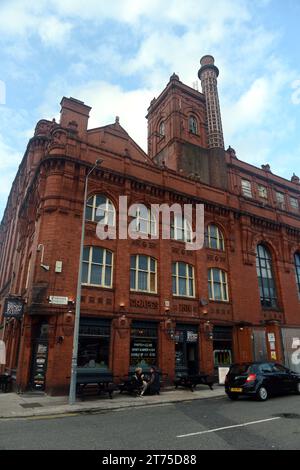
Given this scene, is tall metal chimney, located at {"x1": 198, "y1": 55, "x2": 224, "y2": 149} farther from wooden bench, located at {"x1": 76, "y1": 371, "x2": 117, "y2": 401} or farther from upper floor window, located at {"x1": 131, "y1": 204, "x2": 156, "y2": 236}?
wooden bench, located at {"x1": 76, "y1": 371, "x2": 117, "y2": 401}

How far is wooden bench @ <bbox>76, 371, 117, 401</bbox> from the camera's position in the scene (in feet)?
48.1

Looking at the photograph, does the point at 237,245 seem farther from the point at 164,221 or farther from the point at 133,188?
the point at 133,188

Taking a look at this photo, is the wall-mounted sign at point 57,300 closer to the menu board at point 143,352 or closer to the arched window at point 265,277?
the menu board at point 143,352

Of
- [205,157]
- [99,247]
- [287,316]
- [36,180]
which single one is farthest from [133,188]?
[287,316]

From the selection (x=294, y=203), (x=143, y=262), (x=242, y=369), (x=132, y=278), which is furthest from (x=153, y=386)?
(x=294, y=203)

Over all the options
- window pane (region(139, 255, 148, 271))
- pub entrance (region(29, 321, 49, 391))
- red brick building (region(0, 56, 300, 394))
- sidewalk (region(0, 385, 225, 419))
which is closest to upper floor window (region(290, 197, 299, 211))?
red brick building (region(0, 56, 300, 394))

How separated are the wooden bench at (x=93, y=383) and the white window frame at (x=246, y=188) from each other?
20.9m

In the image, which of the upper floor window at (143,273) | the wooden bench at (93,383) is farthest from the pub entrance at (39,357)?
the upper floor window at (143,273)

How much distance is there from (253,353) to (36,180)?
1872cm

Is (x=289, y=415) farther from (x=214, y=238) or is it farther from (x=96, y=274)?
(x=214, y=238)

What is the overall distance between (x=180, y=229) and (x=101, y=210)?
236 inches

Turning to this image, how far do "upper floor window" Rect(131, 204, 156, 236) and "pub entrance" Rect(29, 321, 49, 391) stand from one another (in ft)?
26.3

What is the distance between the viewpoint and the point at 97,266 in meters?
18.7
